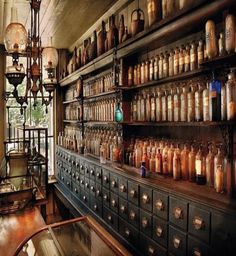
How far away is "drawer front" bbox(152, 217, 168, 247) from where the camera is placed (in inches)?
75.4

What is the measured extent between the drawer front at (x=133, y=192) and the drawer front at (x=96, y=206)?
2.57 feet

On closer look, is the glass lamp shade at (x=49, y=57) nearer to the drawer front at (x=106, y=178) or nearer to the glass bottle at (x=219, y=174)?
the drawer front at (x=106, y=178)

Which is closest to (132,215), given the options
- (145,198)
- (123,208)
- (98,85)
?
(123,208)

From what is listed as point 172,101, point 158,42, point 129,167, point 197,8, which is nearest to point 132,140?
point 129,167

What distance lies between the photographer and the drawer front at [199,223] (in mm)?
1550

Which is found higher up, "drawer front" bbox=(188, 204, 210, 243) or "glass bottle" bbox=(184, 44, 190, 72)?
"glass bottle" bbox=(184, 44, 190, 72)

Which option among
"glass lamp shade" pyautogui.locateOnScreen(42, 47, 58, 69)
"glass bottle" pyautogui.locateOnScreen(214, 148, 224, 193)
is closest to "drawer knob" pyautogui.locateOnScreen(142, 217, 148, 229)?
"glass bottle" pyautogui.locateOnScreen(214, 148, 224, 193)

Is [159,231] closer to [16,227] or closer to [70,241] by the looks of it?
[70,241]

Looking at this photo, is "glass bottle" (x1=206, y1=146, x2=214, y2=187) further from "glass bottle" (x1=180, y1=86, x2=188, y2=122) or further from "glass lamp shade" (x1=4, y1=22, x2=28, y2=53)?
"glass lamp shade" (x1=4, y1=22, x2=28, y2=53)

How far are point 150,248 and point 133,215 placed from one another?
31cm

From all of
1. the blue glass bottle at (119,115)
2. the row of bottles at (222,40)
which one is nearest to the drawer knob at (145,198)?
the blue glass bottle at (119,115)

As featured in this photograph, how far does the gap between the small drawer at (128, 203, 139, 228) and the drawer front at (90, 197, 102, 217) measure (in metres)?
0.72

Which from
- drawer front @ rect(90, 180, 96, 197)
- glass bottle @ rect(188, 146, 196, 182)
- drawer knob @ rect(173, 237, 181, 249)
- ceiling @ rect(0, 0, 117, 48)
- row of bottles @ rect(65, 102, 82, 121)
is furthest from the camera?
row of bottles @ rect(65, 102, 82, 121)

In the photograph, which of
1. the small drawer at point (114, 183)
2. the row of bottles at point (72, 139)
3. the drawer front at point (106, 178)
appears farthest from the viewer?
the row of bottles at point (72, 139)
